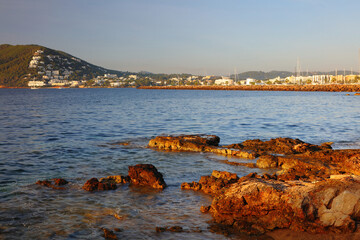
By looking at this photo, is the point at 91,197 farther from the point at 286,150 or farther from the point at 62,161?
the point at 286,150

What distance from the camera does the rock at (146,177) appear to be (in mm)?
12664

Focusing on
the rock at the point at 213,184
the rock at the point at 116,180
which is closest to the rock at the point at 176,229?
the rock at the point at 213,184

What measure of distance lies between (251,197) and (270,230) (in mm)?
1039

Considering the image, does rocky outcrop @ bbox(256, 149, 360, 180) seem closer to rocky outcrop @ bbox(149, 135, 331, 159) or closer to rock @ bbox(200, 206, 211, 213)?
rocky outcrop @ bbox(149, 135, 331, 159)

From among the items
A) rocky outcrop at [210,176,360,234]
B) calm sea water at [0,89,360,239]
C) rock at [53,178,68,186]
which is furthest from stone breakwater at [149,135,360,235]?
rock at [53,178,68,186]

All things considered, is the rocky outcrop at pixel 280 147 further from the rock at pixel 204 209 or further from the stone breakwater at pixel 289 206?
the rock at pixel 204 209

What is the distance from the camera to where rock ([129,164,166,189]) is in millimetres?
12664

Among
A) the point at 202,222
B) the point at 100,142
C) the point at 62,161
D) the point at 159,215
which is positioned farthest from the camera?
the point at 100,142

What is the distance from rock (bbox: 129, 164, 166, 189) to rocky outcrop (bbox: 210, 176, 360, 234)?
340 cm

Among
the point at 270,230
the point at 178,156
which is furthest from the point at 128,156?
the point at 270,230

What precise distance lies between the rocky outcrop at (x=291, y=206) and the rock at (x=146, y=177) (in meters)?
3.40

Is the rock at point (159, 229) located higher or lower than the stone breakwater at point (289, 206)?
lower

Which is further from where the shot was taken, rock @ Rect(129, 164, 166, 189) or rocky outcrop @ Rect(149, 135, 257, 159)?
rocky outcrop @ Rect(149, 135, 257, 159)

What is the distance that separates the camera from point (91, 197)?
1151 centimetres
